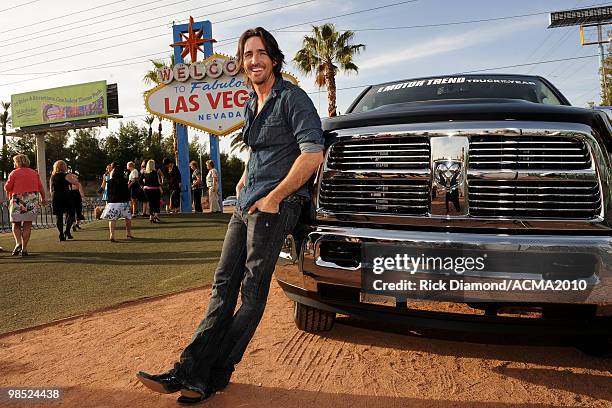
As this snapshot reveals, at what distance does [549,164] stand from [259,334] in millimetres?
2264

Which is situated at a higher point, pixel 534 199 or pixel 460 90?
pixel 460 90

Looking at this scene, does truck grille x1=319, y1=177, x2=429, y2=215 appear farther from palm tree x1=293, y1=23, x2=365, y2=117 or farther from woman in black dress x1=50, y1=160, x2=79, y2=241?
palm tree x1=293, y1=23, x2=365, y2=117

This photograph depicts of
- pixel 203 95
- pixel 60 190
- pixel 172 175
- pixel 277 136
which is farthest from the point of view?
pixel 203 95

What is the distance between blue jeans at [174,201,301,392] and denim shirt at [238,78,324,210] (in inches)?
5.2

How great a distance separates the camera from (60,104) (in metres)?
41.4

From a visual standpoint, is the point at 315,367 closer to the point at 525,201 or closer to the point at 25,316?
the point at 525,201

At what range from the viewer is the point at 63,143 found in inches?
2324

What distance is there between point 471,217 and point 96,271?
5.76 m

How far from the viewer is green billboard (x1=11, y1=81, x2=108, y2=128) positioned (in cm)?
4012

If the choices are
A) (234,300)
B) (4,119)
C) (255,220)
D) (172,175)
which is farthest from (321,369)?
(4,119)

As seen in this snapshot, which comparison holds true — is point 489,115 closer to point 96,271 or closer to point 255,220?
point 255,220

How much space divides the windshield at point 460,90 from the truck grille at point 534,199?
1.65 metres

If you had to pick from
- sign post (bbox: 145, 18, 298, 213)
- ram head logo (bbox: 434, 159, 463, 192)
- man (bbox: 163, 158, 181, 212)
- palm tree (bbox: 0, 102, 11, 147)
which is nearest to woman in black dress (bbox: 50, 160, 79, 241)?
man (bbox: 163, 158, 181, 212)

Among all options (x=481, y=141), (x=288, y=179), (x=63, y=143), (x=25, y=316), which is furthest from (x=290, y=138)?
(x=63, y=143)
